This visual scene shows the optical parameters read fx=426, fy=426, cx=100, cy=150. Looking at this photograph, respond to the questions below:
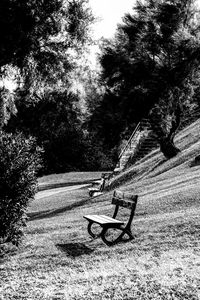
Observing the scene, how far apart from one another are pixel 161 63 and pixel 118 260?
17414 millimetres

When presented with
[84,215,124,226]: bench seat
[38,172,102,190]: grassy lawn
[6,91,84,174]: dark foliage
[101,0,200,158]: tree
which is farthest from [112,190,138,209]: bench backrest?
[6,91,84,174]: dark foliage

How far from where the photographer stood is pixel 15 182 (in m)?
8.96

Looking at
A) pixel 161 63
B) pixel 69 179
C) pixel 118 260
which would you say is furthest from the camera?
pixel 69 179

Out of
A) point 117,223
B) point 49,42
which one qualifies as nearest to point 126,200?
point 117,223

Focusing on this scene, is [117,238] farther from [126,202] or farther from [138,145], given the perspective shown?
[138,145]

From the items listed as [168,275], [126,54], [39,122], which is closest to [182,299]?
[168,275]

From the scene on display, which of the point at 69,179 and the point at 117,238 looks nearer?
the point at 117,238

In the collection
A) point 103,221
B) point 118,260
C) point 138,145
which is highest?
point 138,145

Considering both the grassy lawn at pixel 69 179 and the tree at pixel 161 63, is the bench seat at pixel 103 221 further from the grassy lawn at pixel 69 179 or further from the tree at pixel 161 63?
the grassy lawn at pixel 69 179

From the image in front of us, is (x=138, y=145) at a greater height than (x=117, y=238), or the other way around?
(x=138, y=145)

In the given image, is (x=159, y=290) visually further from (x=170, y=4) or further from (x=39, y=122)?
(x=39, y=122)

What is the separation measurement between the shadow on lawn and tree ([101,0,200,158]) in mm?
14766

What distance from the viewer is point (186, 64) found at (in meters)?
22.7

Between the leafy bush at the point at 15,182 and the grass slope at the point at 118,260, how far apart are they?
56cm
